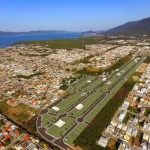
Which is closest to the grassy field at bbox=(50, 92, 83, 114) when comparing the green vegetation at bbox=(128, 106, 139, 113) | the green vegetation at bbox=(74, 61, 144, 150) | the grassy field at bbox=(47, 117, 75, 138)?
the grassy field at bbox=(47, 117, 75, 138)

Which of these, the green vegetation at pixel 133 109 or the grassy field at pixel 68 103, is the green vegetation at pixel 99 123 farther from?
the grassy field at pixel 68 103

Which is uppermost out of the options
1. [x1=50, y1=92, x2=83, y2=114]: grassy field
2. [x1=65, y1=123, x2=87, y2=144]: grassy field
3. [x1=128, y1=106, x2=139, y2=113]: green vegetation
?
[x1=50, y1=92, x2=83, y2=114]: grassy field

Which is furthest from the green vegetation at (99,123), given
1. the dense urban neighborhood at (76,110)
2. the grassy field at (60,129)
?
the grassy field at (60,129)

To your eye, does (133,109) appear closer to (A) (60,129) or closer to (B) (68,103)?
(B) (68,103)

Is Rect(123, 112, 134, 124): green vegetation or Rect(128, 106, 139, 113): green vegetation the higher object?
Rect(128, 106, 139, 113): green vegetation

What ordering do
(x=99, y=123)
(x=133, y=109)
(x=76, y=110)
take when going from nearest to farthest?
(x=99, y=123), (x=76, y=110), (x=133, y=109)

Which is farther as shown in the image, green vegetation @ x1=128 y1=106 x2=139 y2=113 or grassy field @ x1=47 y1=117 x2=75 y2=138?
green vegetation @ x1=128 y1=106 x2=139 y2=113

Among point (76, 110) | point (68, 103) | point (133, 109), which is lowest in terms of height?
point (133, 109)

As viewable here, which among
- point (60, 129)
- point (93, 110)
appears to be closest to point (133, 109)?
point (93, 110)

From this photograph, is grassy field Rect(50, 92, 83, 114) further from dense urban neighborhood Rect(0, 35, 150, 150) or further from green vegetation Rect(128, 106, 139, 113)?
green vegetation Rect(128, 106, 139, 113)

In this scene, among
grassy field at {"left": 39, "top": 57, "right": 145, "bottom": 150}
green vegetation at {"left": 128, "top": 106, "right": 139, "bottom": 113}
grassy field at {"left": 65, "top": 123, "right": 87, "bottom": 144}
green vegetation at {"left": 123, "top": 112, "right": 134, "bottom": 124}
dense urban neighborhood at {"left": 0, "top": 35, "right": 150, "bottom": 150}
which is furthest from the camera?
green vegetation at {"left": 128, "top": 106, "right": 139, "bottom": 113}

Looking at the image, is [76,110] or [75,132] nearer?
[75,132]
